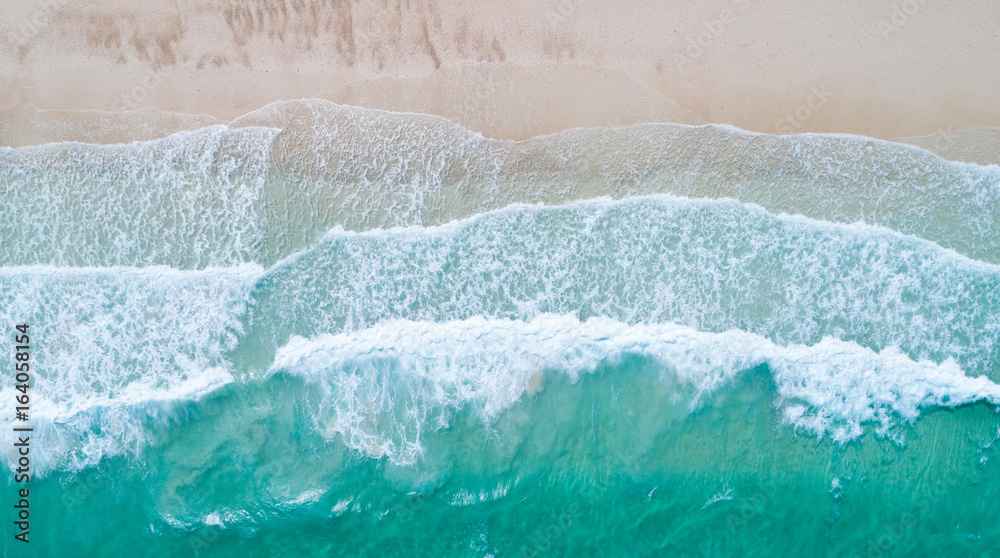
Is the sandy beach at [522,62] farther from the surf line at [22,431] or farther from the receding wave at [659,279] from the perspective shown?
the surf line at [22,431]

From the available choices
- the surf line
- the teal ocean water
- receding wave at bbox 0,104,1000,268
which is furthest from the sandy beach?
the surf line

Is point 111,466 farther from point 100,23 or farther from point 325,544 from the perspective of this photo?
point 100,23

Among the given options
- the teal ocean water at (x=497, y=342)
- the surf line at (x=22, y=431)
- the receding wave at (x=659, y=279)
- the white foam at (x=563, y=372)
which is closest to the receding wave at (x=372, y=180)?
the teal ocean water at (x=497, y=342)

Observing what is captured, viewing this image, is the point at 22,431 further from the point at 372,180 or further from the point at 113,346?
the point at 372,180

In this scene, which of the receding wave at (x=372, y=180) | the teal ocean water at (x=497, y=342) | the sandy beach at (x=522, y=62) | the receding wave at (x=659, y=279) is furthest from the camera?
the sandy beach at (x=522, y=62)

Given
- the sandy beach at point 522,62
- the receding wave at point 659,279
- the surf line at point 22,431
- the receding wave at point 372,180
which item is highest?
the sandy beach at point 522,62

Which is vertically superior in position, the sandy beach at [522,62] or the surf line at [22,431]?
the sandy beach at [522,62]
